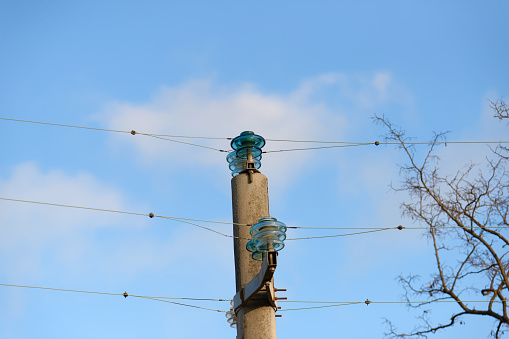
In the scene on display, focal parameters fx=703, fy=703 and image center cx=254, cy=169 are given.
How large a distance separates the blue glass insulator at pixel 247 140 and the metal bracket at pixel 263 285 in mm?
1677

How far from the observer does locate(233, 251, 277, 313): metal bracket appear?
5723 millimetres

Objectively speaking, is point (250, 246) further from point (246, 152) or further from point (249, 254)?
point (246, 152)

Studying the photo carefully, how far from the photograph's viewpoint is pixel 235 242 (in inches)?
269

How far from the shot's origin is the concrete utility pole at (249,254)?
20.5 ft

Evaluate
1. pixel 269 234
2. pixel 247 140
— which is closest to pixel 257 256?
pixel 269 234

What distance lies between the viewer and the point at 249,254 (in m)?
6.64

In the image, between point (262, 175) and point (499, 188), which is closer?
point (262, 175)

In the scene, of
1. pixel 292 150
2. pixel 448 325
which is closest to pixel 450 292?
pixel 448 325

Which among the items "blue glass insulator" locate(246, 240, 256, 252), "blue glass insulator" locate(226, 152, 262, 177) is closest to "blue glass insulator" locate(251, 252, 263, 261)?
"blue glass insulator" locate(246, 240, 256, 252)

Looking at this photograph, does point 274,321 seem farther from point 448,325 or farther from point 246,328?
point 448,325

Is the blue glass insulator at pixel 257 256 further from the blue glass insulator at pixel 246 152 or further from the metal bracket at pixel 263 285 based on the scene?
the blue glass insulator at pixel 246 152

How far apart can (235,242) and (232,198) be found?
50 cm

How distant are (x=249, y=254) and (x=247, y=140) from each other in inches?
52.5

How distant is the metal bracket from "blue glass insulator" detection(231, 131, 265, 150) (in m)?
1.68
